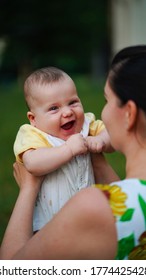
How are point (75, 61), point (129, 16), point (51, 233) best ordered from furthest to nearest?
1. point (75, 61)
2. point (129, 16)
3. point (51, 233)

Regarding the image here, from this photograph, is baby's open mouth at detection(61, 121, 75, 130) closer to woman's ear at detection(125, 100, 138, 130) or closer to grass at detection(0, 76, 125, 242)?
woman's ear at detection(125, 100, 138, 130)

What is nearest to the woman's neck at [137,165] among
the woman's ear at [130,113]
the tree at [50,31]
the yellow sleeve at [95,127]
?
the woman's ear at [130,113]

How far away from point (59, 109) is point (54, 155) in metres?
0.25

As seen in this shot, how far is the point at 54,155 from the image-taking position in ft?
10.1

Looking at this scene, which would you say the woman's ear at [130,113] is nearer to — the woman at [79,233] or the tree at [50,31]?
the woman at [79,233]

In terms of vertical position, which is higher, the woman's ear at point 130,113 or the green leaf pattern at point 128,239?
the woman's ear at point 130,113

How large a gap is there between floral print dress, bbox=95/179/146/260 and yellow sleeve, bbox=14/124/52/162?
0.68 metres

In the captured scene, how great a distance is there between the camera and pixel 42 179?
3209 mm

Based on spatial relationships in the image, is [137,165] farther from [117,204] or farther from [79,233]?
[79,233]

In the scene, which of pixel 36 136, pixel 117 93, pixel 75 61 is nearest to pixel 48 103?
pixel 36 136

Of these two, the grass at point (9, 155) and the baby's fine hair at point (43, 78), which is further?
the grass at point (9, 155)

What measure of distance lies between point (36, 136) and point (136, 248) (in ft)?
2.67

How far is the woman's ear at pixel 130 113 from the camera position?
2.59m

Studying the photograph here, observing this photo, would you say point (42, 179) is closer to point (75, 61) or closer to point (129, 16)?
point (129, 16)
